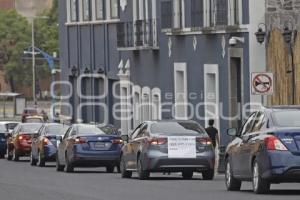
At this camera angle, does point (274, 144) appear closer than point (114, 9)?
Yes

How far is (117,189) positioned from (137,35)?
85.0ft

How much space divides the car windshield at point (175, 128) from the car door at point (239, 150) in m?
5.54

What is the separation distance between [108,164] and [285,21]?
7234 mm

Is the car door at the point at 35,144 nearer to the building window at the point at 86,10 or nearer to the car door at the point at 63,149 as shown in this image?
the car door at the point at 63,149

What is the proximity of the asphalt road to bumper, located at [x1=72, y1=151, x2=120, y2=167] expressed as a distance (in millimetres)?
3073

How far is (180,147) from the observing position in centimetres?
2828

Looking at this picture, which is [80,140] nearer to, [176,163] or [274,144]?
[176,163]

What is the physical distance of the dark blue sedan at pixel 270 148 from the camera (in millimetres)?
20531

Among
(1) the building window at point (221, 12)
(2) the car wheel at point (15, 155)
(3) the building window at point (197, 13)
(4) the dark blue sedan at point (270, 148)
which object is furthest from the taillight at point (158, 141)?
(2) the car wheel at point (15, 155)

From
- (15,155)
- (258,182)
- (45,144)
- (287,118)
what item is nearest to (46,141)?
(45,144)

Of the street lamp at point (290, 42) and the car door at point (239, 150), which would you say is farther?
the street lamp at point (290, 42)

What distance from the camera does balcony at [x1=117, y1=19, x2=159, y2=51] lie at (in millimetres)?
48656

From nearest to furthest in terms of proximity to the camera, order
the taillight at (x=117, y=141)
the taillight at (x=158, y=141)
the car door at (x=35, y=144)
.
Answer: the taillight at (x=158, y=141) < the taillight at (x=117, y=141) < the car door at (x=35, y=144)

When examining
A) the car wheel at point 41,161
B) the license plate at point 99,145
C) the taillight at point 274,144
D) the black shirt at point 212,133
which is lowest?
the car wheel at point 41,161
